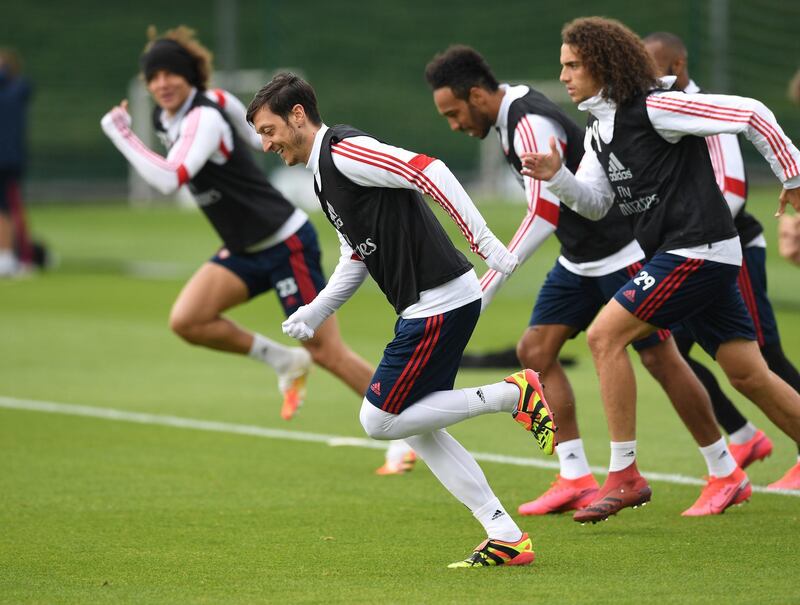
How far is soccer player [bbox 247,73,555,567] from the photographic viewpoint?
19.0 ft

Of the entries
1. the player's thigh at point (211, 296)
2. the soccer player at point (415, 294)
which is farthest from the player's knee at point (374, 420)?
the player's thigh at point (211, 296)

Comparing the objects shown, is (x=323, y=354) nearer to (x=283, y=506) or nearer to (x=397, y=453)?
(x=397, y=453)

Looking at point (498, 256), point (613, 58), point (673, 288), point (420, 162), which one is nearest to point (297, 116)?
point (420, 162)

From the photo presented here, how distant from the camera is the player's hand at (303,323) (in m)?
6.06

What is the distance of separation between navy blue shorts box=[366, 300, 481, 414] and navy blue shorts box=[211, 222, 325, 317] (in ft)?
9.46

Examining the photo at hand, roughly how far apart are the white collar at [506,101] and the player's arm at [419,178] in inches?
55.0

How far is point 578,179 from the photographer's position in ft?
21.7

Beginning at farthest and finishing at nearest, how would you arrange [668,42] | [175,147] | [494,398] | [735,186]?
[175,147], [668,42], [735,186], [494,398]

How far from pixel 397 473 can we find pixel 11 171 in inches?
520

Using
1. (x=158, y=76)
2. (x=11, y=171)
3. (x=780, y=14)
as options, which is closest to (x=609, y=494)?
(x=158, y=76)

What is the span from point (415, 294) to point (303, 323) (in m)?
0.56

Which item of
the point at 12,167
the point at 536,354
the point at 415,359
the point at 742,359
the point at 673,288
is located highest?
the point at 673,288

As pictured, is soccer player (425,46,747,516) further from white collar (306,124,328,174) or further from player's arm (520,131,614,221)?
white collar (306,124,328,174)

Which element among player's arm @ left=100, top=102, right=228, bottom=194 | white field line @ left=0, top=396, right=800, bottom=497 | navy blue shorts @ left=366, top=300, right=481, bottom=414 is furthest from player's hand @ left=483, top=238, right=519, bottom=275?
player's arm @ left=100, top=102, right=228, bottom=194
